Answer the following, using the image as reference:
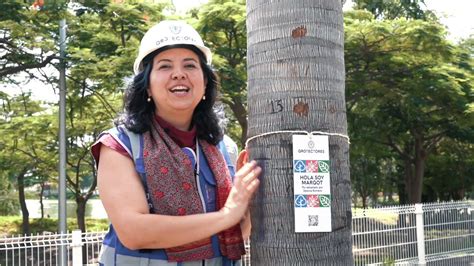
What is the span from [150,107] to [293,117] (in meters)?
0.46

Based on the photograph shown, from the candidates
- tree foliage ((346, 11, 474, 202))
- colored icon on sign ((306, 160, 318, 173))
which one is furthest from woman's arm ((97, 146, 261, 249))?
tree foliage ((346, 11, 474, 202))

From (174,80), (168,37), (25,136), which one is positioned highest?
(25,136)

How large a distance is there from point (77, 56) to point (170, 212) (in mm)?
9968

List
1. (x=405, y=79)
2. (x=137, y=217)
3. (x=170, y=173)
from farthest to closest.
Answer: (x=405, y=79) < (x=170, y=173) < (x=137, y=217)

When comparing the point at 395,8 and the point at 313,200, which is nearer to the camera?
the point at 313,200

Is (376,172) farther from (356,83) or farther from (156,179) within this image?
(156,179)

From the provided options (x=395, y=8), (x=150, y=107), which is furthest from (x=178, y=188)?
(x=395, y=8)

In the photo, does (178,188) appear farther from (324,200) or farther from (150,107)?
Answer: (324,200)

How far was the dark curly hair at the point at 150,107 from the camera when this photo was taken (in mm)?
1837

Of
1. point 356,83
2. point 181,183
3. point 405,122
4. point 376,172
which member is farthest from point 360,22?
point 376,172

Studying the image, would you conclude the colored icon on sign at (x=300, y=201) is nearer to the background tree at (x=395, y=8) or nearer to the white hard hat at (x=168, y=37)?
the white hard hat at (x=168, y=37)

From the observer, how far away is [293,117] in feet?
6.14

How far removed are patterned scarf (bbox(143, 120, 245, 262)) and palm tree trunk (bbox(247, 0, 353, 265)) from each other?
119 mm

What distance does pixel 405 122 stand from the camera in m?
18.0
